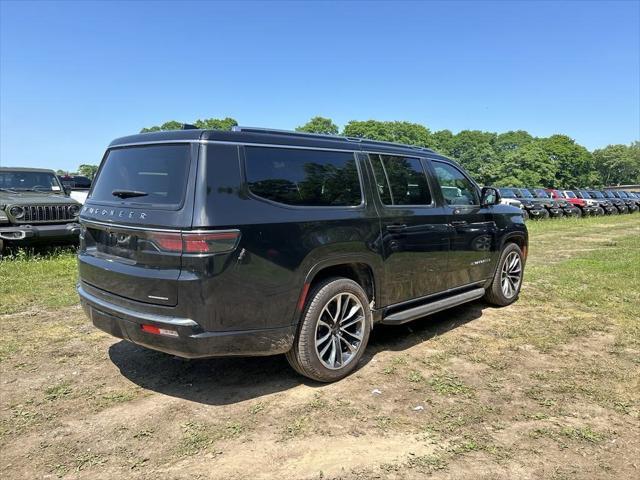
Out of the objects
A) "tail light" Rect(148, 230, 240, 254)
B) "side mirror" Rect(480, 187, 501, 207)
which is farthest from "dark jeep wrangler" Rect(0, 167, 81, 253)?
"side mirror" Rect(480, 187, 501, 207)

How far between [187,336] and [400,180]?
257 centimetres

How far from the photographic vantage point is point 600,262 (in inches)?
384

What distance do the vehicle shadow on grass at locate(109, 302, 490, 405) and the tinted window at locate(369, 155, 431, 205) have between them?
4.83 feet

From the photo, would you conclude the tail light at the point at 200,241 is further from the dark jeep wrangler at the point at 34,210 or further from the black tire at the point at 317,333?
the dark jeep wrangler at the point at 34,210

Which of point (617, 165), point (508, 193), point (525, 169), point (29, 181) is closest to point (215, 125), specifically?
point (508, 193)

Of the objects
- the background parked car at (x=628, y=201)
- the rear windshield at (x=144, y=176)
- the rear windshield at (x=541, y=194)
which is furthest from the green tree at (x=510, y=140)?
the rear windshield at (x=144, y=176)

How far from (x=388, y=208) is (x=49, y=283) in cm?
561

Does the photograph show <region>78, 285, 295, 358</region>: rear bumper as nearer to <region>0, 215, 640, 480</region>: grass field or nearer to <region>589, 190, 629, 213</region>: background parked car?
<region>0, 215, 640, 480</region>: grass field

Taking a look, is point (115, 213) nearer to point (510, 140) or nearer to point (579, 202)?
point (579, 202)

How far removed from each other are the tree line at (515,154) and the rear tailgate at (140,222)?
72.1 metres

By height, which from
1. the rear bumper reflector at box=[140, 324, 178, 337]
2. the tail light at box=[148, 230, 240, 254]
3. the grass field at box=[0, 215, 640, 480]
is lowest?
the grass field at box=[0, 215, 640, 480]

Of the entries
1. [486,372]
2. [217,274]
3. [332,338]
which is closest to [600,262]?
[486,372]

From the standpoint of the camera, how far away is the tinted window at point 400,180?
450 centimetres

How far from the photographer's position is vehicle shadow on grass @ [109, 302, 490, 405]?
12.5 ft
